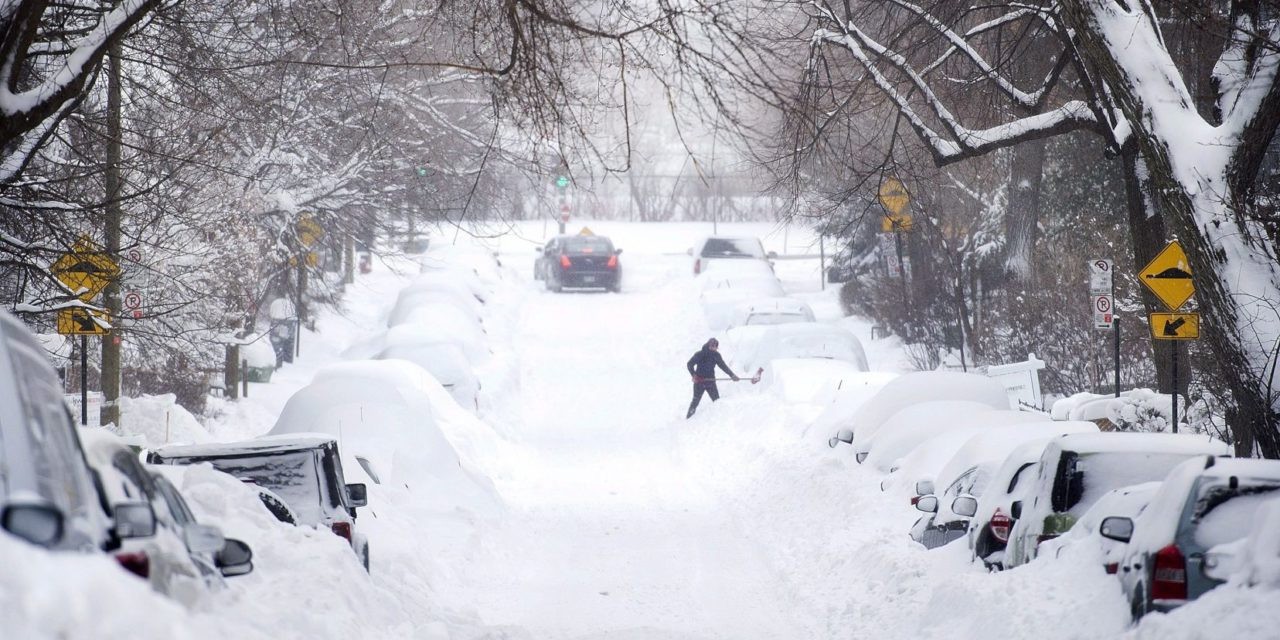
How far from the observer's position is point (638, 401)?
97.3 ft

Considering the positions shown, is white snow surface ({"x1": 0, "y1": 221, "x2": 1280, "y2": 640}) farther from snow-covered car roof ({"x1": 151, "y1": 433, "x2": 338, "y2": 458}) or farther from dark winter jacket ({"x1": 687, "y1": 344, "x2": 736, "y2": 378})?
snow-covered car roof ({"x1": 151, "y1": 433, "x2": 338, "y2": 458})

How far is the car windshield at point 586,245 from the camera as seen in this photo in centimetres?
4712

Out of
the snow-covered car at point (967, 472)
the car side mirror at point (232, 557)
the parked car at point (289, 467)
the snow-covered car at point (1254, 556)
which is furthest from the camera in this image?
the snow-covered car at point (967, 472)

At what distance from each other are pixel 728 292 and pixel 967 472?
93.2 feet

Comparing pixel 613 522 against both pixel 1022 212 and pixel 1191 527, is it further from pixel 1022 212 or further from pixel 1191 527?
pixel 1022 212

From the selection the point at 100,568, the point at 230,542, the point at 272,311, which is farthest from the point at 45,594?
the point at 272,311

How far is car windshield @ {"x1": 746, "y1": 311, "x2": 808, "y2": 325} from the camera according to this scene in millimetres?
32688

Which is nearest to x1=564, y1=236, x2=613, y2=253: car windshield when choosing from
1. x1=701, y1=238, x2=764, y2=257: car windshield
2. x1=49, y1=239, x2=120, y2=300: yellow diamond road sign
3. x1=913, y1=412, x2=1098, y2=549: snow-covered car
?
x1=701, y1=238, x2=764, y2=257: car windshield

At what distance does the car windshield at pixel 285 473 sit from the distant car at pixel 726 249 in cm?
3822

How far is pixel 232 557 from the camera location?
599cm

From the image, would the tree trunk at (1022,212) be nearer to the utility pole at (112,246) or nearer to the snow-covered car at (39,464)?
the utility pole at (112,246)

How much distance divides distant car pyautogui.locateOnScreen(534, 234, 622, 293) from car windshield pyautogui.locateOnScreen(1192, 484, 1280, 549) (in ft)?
131

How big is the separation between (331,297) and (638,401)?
770 centimetres

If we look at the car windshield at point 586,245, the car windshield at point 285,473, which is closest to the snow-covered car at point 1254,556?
the car windshield at point 285,473
